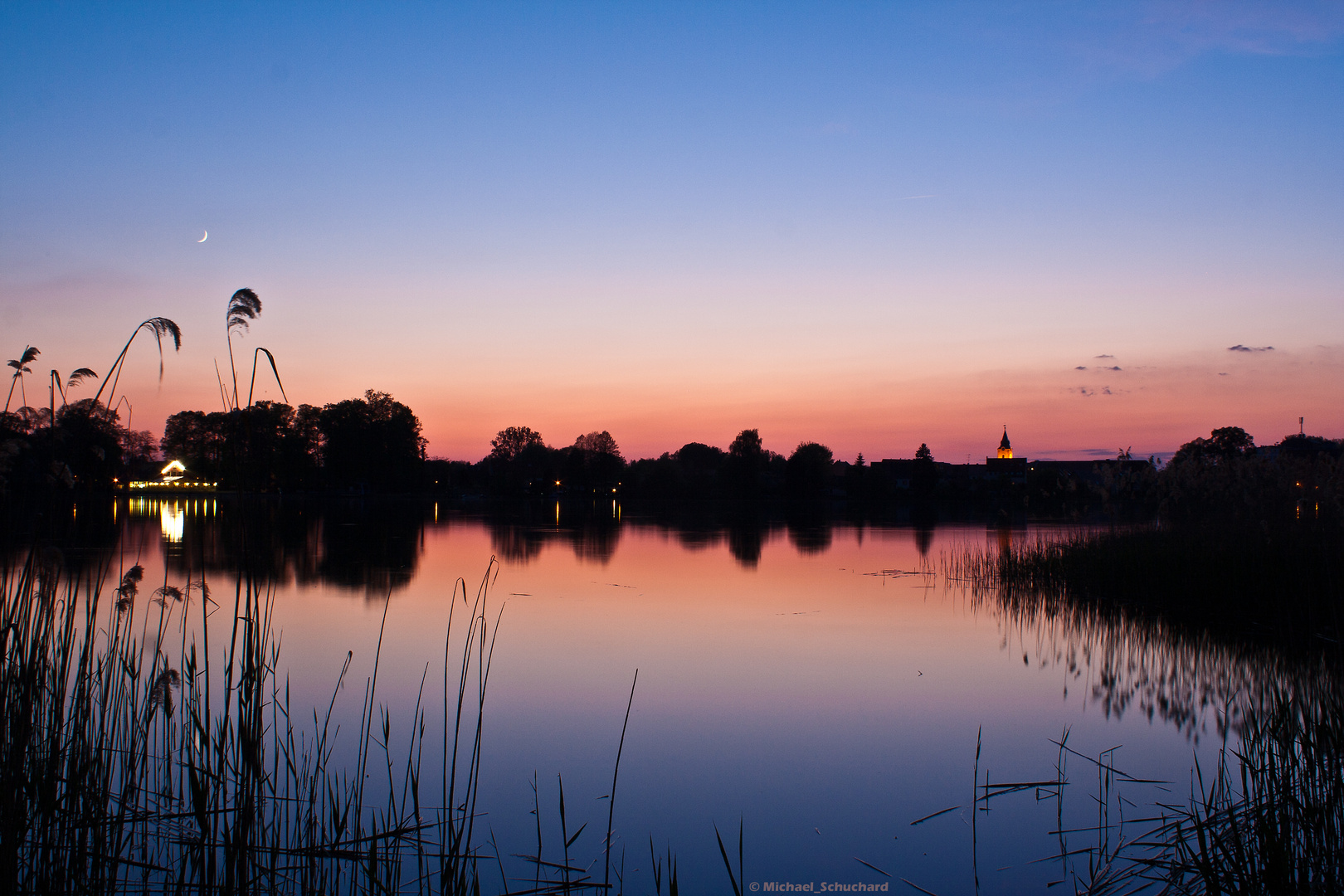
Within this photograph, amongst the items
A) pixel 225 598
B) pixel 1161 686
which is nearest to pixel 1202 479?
pixel 1161 686

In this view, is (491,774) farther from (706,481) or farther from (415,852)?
(706,481)

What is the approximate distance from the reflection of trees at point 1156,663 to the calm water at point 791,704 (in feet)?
0.14

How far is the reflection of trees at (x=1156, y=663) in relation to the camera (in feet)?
25.0

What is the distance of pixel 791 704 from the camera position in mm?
8172

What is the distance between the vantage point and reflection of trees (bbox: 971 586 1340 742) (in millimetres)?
7629

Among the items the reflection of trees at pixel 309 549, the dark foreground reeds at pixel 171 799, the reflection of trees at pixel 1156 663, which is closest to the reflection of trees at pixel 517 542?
the reflection of trees at pixel 309 549

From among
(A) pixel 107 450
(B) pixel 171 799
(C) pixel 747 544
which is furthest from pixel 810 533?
(A) pixel 107 450

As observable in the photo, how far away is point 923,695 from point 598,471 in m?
78.7

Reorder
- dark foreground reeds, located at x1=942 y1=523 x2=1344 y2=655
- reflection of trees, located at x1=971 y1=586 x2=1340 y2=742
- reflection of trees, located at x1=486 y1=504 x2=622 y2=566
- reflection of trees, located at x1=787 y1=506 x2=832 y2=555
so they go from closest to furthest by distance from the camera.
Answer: reflection of trees, located at x1=971 y1=586 x2=1340 y2=742, dark foreground reeds, located at x1=942 y1=523 x2=1344 y2=655, reflection of trees, located at x1=486 y1=504 x2=622 y2=566, reflection of trees, located at x1=787 y1=506 x2=832 y2=555

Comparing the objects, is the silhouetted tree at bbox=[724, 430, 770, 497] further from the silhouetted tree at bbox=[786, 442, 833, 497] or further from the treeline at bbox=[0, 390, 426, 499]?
the treeline at bbox=[0, 390, 426, 499]

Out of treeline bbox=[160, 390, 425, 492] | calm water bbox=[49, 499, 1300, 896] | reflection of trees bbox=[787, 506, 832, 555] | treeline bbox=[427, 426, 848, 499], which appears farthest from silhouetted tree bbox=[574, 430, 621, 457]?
calm water bbox=[49, 499, 1300, 896]

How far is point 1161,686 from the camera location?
27.8ft

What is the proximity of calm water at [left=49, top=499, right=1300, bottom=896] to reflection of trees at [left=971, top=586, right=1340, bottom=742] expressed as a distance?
4cm

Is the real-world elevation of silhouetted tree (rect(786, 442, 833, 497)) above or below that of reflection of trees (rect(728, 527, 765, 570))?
above
